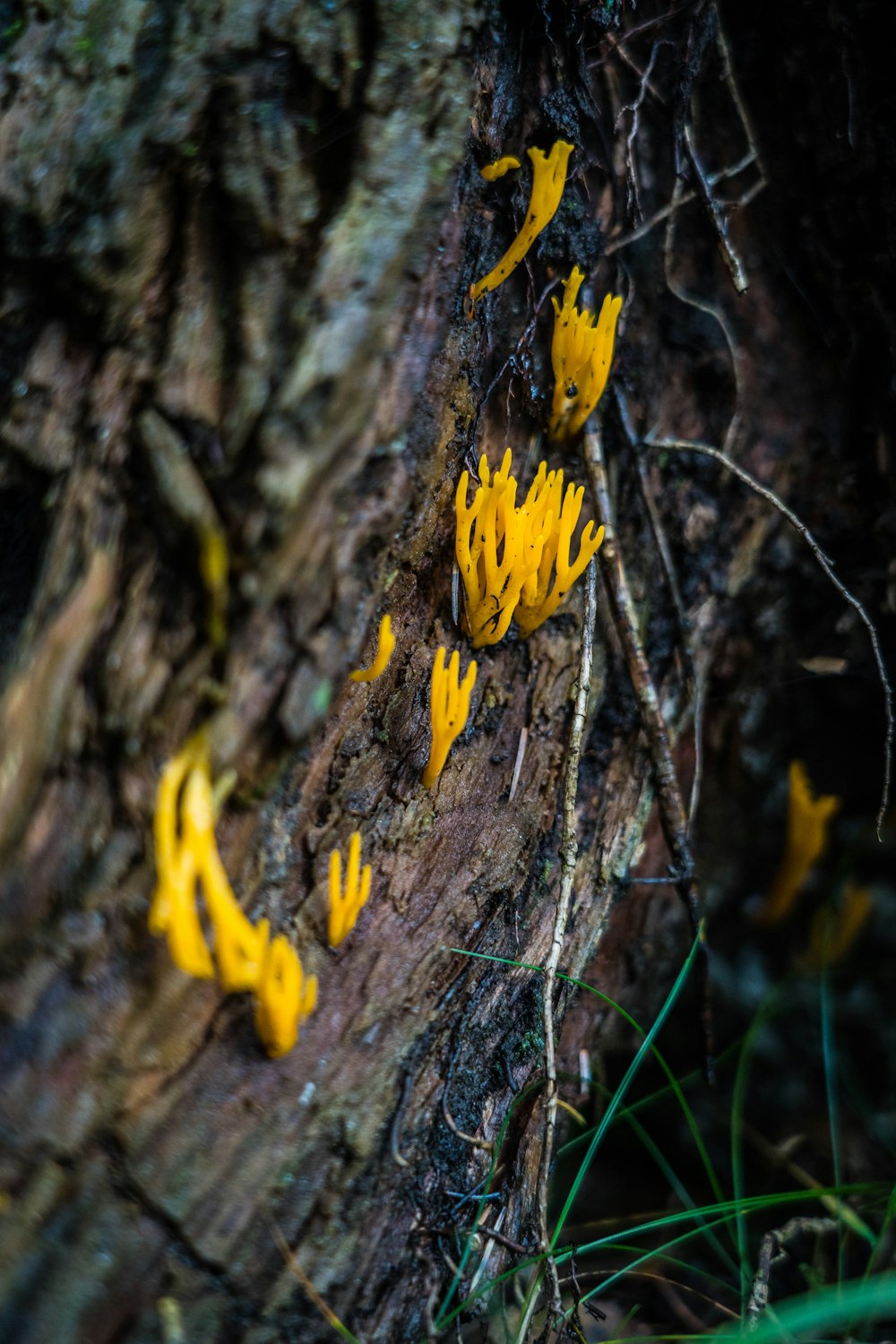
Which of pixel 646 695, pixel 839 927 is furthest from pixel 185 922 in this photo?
pixel 839 927

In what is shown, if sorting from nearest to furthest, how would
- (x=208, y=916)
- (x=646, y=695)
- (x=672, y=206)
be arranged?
(x=208, y=916)
(x=646, y=695)
(x=672, y=206)

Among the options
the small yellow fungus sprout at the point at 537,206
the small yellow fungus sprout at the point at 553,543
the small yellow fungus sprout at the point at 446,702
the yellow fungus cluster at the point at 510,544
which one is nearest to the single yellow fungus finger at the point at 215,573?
the small yellow fungus sprout at the point at 446,702

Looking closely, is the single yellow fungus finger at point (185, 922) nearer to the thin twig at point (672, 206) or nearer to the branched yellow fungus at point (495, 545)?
the branched yellow fungus at point (495, 545)

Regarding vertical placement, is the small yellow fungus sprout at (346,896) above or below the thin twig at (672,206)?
below

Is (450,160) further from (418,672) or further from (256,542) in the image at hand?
(418,672)

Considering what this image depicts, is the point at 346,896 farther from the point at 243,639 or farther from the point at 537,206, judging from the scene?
the point at 537,206

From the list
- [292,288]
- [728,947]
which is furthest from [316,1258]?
[728,947]
